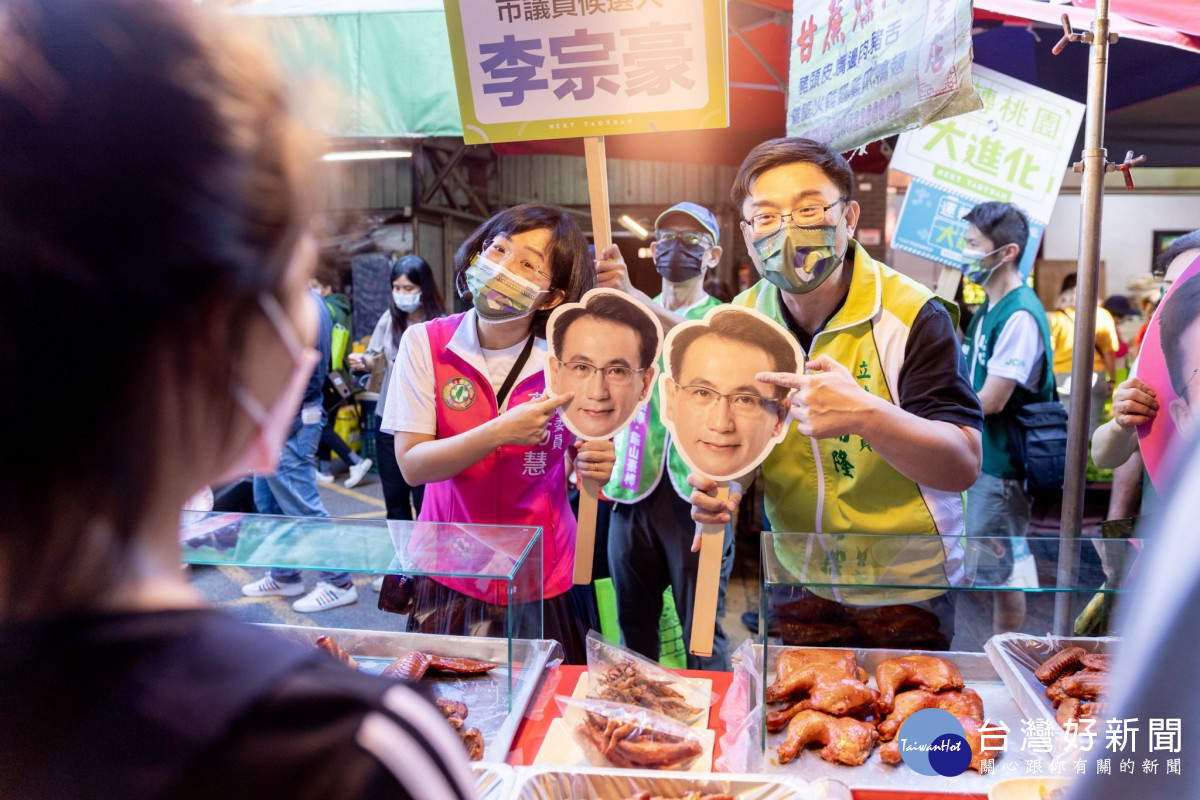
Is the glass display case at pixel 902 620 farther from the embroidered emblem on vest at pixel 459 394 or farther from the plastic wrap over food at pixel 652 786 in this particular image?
the embroidered emblem on vest at pixel 459 394

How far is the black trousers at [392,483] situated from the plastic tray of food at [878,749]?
9.71 ft

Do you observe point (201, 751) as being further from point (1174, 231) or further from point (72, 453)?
point (1174, 231)

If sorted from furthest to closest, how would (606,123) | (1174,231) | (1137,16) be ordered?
(1174,231)
(1137,16)
(606,123)

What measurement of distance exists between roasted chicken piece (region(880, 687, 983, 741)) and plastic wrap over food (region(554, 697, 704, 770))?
40cm

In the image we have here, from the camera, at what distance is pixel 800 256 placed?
1.84 meters

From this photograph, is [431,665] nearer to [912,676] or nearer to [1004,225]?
[912,676]

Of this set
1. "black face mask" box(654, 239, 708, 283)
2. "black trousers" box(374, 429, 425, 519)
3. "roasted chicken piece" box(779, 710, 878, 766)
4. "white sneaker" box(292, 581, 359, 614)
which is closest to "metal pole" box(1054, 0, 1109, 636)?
"roasted chicken piece" box(779, 710, 878, 766)

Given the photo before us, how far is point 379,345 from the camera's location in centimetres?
511

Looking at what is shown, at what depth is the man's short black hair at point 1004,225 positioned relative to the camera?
3.84 metres

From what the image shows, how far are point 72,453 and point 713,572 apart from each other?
154 centimetres

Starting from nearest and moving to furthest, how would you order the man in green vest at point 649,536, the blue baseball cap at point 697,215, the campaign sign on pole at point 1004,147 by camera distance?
the man in green vest at point 649,536
the blue baseball cap at point 697,215
the campaign sign on pole at point 1004,147

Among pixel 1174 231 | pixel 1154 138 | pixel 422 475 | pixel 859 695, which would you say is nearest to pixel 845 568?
pixel 859 695

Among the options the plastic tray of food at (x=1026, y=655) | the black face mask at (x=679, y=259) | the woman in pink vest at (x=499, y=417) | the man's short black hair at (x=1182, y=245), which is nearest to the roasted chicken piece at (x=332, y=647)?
the woman in pink vest at (x=499, y=417)

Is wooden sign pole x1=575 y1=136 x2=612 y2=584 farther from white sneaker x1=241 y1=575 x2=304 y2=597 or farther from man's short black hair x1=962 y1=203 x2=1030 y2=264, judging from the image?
white sneaker x1=241 y1=575 x2=304 y2=597
